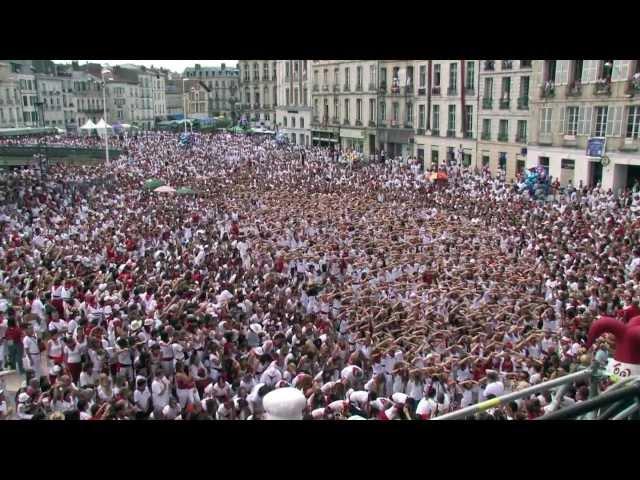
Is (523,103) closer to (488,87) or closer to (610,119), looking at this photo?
(488,87)

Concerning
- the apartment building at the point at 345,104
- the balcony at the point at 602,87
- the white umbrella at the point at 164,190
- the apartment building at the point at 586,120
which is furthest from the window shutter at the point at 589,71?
the apartment building at the point at 345,104

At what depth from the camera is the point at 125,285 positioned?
13680 millimetres

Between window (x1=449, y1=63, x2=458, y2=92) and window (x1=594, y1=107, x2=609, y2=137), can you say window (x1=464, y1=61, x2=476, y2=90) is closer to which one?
window (x1=449, y1=63, x2=458, y2=92)

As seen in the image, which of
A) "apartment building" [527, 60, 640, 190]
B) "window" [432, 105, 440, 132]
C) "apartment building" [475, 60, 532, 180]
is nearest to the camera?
"apartment building" [527, 60, 640, 190]

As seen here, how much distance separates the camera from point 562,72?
3350cm

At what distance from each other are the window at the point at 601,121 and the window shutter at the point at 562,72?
9.24 ft

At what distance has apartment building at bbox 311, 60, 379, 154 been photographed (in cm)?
5384

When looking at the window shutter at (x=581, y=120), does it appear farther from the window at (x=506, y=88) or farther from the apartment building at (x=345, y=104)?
the apartment building at (x=345, y=104)

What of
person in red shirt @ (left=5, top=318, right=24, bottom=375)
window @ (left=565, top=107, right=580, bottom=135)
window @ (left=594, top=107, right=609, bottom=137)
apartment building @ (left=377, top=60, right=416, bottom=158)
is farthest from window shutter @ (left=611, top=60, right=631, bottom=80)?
person in red shirt @ (left=5, top=318, right=24, bottom=375)

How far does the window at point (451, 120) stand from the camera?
1752 inches

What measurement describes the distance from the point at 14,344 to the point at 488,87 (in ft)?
119

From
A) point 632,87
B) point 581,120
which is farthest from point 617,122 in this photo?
point 581,120

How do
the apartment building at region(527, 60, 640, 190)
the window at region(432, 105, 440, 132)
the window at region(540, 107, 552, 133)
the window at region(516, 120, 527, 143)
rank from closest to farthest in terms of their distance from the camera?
the apartment building at region(527, 60, 640, 190)
the window at region(540, 107, 552, 133)
the window at region(516, 120, 527, 143)
the window at region(432, 105, 440, 132)

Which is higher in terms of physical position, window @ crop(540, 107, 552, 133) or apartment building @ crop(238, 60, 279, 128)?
apartment building @ crop(238, 60, 279, 128)
